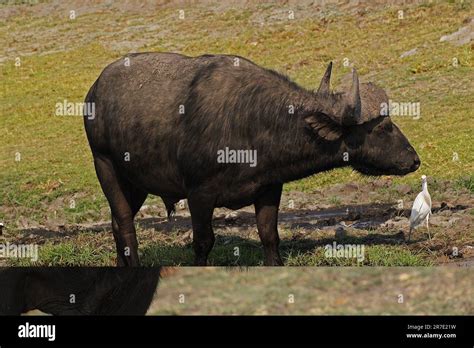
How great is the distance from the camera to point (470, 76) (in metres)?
29.1

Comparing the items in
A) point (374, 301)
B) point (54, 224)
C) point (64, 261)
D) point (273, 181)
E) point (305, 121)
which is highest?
point (305, 121)

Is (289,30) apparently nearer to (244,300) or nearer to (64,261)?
(64,261)

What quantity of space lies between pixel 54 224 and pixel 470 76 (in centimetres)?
1486

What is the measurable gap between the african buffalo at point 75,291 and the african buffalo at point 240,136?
1.26 m

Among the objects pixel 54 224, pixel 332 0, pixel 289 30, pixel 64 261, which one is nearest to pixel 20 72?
pixel 289 30

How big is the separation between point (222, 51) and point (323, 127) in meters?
33.9

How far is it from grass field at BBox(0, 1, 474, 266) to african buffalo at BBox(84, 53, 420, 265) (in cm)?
136

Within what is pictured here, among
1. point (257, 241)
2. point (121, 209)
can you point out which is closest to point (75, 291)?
point (121, 209)

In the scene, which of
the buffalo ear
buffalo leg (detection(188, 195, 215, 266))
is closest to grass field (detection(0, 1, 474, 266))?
buffalo leg (detection(188, 195, 215, 266))

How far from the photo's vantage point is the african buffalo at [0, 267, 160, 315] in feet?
30.0

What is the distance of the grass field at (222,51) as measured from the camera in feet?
45.6

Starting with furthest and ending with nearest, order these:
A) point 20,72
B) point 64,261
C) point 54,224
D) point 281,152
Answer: point 20,72 → point 54,224 → point 64,261 → point 281,152

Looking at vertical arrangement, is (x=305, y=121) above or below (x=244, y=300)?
above

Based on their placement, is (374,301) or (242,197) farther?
(242,197)
